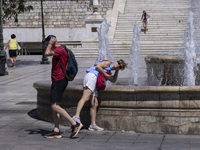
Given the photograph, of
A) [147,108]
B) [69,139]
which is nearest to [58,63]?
[69,139]

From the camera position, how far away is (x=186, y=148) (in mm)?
6820

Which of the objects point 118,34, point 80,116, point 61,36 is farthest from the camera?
point 61,36

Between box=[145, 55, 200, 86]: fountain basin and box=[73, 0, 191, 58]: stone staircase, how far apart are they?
1466 cm

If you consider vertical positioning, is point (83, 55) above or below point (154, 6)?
below

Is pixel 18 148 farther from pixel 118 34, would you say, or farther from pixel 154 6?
pixel 154 6

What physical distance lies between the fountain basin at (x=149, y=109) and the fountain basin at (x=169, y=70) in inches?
114

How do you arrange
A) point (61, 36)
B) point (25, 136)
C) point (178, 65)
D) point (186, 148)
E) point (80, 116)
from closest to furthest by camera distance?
1. point (186, 148)
2. point (25, 136)
3. point (80, 116)
4. point (178, 65)
5. point (61, 36)

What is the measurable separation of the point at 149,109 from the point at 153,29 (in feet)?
74.1

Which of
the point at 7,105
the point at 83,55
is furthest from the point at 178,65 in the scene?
the point at 83,55

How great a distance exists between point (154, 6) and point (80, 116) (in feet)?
85.2

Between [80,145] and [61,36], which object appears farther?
[61,36]

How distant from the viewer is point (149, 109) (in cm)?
794

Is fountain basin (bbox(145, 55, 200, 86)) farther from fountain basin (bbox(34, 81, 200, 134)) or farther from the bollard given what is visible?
the bollard

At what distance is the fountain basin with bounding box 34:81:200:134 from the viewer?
7785 mm
